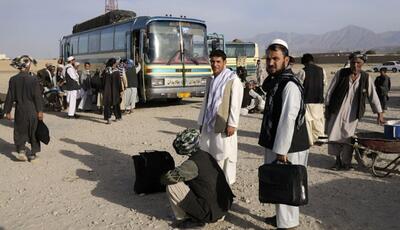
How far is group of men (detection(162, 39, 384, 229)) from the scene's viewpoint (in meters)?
3.88

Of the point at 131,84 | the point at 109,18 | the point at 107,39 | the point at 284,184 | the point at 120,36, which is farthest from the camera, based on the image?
the point at 109,18

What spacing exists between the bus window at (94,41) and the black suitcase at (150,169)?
507 inches

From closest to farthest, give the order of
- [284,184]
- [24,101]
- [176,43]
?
[284,184] → [24,101] → [176,43]

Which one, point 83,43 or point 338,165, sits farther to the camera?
point 83,43

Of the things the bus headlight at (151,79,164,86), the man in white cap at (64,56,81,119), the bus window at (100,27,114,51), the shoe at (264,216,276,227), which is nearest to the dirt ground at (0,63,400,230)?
the shoe at (264,216,276,227)

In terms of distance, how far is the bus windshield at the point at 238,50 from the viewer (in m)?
32.1

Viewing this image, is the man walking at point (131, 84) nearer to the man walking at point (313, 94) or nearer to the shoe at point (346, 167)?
the man walking at point (313, 94)

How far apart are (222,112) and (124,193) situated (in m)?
1.87

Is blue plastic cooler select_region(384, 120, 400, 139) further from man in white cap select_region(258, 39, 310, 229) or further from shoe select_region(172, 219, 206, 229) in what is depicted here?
shoe select_region(172, 219, 206, 229)

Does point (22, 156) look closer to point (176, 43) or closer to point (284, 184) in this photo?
point (284, 184)

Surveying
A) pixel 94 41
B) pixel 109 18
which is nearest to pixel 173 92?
pixel 109 18

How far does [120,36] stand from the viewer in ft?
51.2

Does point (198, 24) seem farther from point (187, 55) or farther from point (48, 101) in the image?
point (48, 101)

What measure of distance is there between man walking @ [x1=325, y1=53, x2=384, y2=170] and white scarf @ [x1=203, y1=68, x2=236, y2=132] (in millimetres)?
2036
